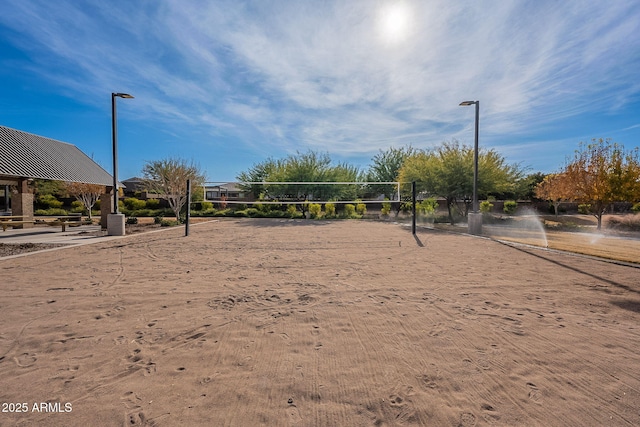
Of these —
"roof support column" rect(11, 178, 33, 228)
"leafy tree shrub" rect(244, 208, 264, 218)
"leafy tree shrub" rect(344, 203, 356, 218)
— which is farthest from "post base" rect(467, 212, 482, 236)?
"roof support column" rect(11, 178, 33, 228)

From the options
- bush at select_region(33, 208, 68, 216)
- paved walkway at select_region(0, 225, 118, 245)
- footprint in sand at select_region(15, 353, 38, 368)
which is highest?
bush at select_region(33, 208, 68, 216)

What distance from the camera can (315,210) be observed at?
21859mm

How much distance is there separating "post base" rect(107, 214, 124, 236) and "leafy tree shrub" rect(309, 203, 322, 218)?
12.3 m

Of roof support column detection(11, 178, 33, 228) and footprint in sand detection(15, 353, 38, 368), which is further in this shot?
roof support column detection(11, 178, 33, 228)

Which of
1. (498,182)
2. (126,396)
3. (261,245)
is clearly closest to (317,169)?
(498,182)

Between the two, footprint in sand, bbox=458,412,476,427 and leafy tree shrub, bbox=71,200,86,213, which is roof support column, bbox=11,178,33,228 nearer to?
leafy tree shrub, bbox=71,200,86,213

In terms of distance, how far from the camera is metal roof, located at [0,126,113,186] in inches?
555

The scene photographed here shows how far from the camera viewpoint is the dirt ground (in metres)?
1.97

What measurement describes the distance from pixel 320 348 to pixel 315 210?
19135 mm

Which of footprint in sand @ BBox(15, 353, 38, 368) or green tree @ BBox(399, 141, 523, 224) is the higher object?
green tree @ BBox(399, 141, 523, 224)

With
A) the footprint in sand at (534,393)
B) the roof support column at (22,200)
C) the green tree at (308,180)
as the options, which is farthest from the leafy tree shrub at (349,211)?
the footprint in sand at (534,393)

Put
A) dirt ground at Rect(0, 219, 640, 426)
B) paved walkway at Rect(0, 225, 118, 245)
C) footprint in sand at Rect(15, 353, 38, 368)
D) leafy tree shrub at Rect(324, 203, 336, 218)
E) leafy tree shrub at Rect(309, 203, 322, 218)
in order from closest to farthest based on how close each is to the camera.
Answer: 1. dirt ground at Rect(0, 219, 640, 426)
2. footprint in sand at Rect(15, 353, 38, 368)
3. paved walkway at Rect(0, 225, 118, 245)
4. leafy tree shrub at Rect(324, 203, 336, 218)
5. leafy tree shrub at Rect(309, 203, 322, 218)

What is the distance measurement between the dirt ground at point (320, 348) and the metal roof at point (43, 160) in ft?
40.2

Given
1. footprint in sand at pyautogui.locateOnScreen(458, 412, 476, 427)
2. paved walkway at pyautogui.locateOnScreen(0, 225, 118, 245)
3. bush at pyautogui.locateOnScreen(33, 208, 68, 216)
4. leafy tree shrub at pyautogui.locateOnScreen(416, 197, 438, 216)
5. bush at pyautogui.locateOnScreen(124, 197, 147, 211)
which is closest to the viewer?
footprint in sand at pyautogui.locateOnScreen(458, 412, 476, 427)
